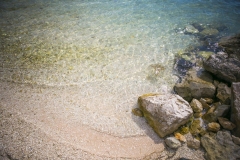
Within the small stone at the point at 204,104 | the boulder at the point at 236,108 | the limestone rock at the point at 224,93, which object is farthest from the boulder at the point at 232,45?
the small stone at the point at 204,104

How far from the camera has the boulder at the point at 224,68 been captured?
435cm

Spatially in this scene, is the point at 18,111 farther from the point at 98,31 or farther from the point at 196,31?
the point at 196,31

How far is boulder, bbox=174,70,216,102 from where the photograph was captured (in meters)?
4.25

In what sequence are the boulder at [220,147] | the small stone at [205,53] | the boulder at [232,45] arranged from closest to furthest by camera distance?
the boulder at [220,147] < the boulder at [232,45] < the small stone at [205,53]

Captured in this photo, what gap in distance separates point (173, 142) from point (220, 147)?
1010 millimetres

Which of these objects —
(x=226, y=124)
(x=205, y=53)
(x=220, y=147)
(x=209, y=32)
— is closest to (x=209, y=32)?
(x=209, y=32)

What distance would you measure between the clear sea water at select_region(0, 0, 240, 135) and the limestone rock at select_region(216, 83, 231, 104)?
4.48 feet

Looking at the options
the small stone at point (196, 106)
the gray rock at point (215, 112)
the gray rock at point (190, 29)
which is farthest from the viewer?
the gray rock at point (190, 29)

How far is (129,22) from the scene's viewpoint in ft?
27.5

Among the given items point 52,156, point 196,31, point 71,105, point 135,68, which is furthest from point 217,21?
point 52,156

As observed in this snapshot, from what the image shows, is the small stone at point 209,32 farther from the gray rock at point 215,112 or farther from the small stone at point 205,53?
the gray rock at point 215,112

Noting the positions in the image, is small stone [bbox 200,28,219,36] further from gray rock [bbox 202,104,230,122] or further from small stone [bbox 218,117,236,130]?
small stone [bbox 218,117,236,130]

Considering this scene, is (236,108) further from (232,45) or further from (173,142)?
(232,45)

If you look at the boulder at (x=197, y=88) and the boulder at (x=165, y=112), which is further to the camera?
the boulder at (x=197, y=88)
